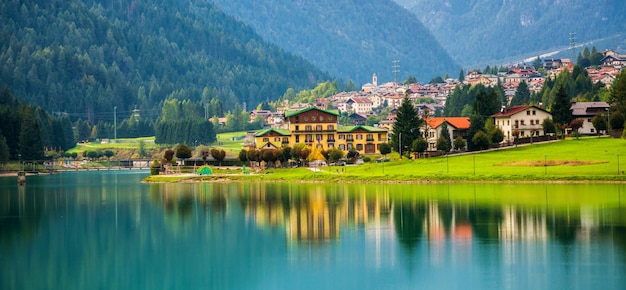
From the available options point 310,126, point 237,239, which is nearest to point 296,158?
point 310,126

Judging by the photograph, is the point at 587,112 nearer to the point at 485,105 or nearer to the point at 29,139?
the point at 485,105

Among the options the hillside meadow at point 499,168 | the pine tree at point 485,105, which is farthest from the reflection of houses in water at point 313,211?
the pine tree at point 485,105

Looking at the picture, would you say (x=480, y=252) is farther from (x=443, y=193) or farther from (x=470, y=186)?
(x=470, y=186)

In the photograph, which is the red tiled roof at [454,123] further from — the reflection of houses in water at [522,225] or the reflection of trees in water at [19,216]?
the reflection of houses in water at [522,225]

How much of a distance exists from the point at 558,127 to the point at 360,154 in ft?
82.4

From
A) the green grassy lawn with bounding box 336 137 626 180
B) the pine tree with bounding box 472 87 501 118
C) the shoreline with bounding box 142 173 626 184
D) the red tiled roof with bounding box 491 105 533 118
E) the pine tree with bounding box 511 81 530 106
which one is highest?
the pine tree with bounding box 511 81 530 106

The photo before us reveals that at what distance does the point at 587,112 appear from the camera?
117m

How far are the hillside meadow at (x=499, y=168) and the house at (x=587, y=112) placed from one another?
31.9 ft

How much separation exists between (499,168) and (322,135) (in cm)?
4253

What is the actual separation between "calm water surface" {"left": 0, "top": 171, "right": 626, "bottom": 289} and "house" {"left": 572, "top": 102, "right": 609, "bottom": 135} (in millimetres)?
40044

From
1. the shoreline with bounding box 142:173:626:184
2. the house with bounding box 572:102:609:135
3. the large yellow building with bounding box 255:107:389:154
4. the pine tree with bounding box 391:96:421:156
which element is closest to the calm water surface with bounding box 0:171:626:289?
the shoreline with bounding box 142:173:626:184

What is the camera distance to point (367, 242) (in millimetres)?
49156

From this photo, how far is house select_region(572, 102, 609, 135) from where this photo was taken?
115 meters

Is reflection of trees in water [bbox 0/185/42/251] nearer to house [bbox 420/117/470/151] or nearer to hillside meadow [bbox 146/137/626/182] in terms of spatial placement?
hillside meadow [bbox 146/137/626/182]
